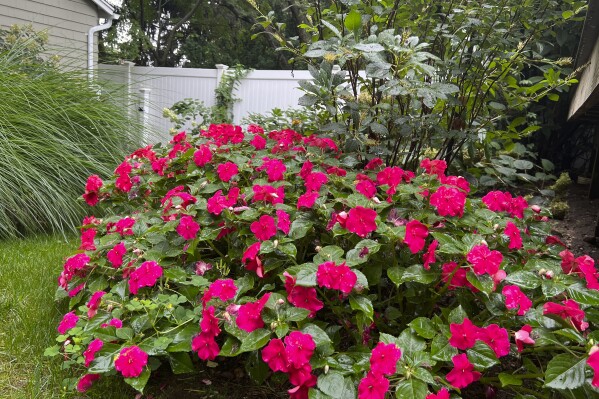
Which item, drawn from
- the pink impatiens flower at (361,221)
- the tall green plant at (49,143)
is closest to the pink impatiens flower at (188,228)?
the pink impatiens flower at (361,221)

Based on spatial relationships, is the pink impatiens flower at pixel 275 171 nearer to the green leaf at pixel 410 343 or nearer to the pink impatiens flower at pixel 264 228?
the pink impatiens flower at pixel 264 228

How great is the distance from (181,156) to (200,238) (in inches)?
28.2

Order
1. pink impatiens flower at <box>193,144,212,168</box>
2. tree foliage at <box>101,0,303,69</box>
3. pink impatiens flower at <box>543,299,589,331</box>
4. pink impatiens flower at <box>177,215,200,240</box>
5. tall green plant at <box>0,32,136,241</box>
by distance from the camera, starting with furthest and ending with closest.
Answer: tree foliage at <box>101,0,303,69</box>, tall green plant at <box>0,32,136,241</box>, pink impatiens flower at <box>193,144,212,168</box>, pink impatiens flower at <box>177,215,200,240</box>, pink impatiens flower at <box>543,299,589,331</box>

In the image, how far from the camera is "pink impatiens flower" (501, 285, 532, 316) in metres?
1.22

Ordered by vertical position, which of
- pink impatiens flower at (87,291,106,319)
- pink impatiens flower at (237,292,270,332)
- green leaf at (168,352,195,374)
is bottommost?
green leaf at (168,352,195,374)

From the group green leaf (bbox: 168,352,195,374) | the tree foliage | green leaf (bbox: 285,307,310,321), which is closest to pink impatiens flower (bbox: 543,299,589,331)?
green leaf (bbox: 285,307,310,321)

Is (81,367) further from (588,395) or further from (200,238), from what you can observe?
(588,395)

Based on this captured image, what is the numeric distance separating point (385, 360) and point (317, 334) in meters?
0.20

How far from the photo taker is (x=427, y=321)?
50.8 inches

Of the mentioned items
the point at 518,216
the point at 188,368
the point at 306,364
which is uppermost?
the point at 518,216

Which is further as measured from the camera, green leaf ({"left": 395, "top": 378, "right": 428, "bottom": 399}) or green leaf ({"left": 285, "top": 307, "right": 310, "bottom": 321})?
green leaf ({"left": 285, "top": 307, "right": 310, "bottom": 321})

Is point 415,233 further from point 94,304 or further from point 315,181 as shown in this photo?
point 94,304

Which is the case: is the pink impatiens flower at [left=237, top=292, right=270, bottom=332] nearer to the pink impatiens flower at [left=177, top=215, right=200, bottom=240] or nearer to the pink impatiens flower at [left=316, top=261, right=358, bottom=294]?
the pink impatiens flower at [left=316, top=261, right=358, bottom=294]

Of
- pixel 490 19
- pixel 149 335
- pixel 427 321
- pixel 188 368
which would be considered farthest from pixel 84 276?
pixel 490 19
